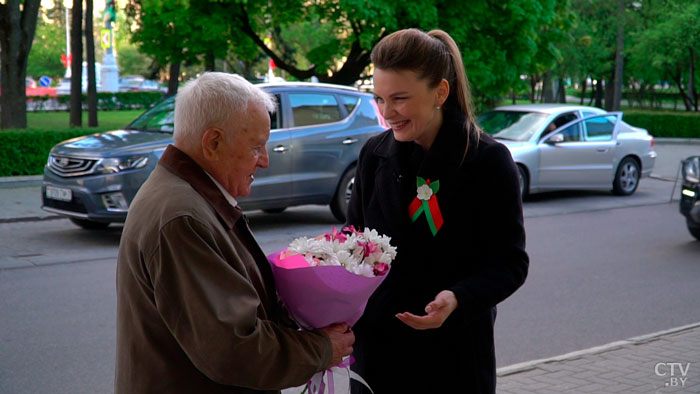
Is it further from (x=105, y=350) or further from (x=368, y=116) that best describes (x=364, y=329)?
(x=368, y=116)

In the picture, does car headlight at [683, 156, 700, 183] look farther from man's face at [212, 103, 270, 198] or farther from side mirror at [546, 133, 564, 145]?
man's face at [212, 103, 270, 198]

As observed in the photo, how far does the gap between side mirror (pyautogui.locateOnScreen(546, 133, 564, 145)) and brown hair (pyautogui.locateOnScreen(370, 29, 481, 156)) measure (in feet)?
38.7

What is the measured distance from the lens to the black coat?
267 centimetres

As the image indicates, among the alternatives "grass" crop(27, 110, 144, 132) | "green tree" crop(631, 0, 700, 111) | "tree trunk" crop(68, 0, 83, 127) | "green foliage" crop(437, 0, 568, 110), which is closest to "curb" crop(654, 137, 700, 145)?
"green tree" crop(631, 0, 700, 111)

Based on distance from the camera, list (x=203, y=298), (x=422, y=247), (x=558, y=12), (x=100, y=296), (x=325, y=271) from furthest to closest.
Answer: (x=558, y=12), (x=100, y=296), (x=422, y=247), (x=325, y=271), (x=203, y=298)

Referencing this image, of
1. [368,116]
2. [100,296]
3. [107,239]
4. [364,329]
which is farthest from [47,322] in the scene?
[368,116]

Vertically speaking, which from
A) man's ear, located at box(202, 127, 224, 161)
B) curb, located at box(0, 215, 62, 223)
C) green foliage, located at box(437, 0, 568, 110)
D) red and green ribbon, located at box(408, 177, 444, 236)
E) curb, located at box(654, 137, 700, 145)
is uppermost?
green foliage, located at box(437, 0, 568, 110)

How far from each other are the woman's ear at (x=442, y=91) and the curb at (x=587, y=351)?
3.03 metres

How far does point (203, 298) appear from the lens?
6.45 ft

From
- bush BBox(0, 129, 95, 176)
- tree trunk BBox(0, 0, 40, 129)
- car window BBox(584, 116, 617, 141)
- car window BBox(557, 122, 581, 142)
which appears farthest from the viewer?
tree trunk BBox(0, 0, 40, 129)

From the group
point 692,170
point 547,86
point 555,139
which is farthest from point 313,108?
point 547,86

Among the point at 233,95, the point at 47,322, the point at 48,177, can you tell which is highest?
the point at 233,95

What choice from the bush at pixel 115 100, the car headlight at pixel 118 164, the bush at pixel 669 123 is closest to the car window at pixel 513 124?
the car headlight at pixel 118 164

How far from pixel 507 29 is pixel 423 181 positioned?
1704cm
